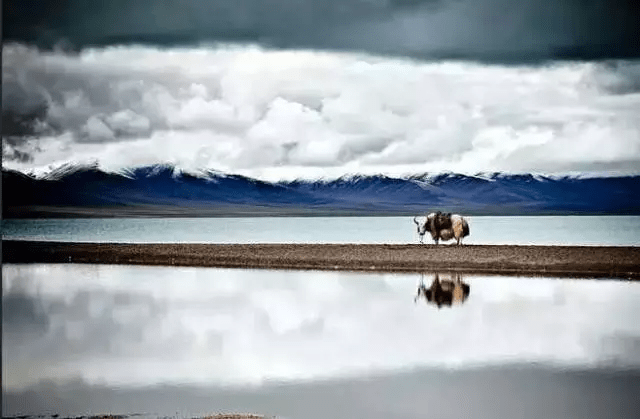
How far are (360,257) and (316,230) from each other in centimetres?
51

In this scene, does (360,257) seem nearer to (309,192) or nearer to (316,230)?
(316,230)

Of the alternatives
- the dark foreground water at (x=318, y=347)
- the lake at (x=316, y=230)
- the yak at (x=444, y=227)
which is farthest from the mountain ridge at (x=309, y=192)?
the dark foreground water at (x=318, y=347)

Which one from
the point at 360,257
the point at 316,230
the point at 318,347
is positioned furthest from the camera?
the point at 360,257

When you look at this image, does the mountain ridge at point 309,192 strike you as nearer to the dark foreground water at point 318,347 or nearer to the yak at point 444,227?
the yak at point 444,227

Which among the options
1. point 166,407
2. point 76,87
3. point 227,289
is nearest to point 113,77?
point 76,87

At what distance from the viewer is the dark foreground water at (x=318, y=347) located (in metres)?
5.19

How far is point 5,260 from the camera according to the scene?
754 centimetres

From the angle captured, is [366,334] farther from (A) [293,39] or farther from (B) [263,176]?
(A) [293,39]

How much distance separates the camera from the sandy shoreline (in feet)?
24.5

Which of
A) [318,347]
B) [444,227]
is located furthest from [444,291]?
[318,347]

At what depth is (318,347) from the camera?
19.5ft

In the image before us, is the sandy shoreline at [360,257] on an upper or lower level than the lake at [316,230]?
lower

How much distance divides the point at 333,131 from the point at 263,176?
2.13ft

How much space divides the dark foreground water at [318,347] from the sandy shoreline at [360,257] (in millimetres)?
271
